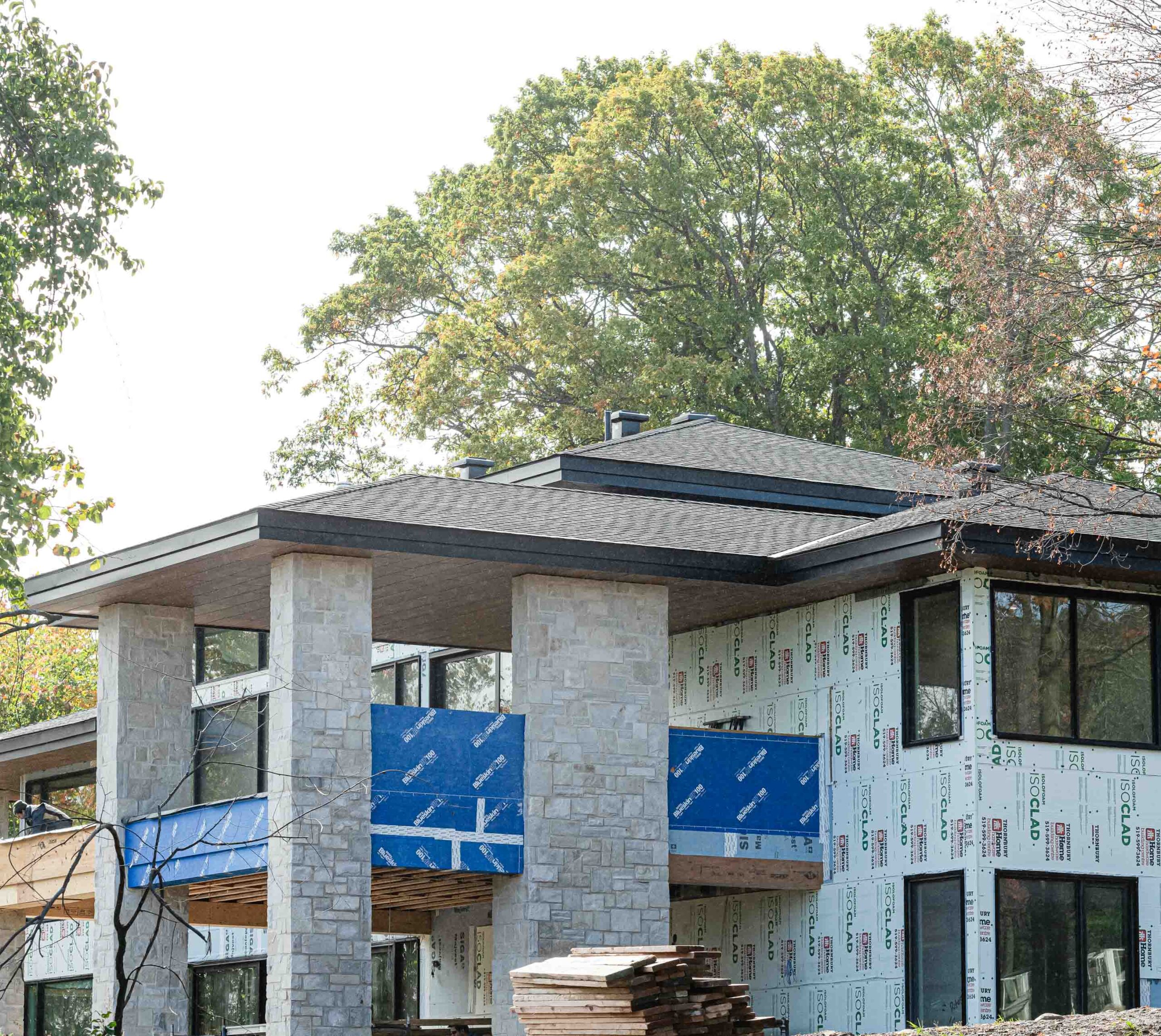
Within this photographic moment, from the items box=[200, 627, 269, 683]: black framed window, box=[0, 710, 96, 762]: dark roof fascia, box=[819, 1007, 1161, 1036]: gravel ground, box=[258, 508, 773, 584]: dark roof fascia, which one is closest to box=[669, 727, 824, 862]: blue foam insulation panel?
box=[258, 508, 773, 584]: dark roof fascia

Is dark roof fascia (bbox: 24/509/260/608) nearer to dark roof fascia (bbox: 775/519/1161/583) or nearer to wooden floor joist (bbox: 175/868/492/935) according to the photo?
wooden floor joist (bbox: 175/868/492/935)

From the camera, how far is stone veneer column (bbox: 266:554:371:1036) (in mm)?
15945

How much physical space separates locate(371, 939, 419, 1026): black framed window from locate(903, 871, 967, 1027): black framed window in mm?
8155

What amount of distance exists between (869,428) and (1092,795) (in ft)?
68.4

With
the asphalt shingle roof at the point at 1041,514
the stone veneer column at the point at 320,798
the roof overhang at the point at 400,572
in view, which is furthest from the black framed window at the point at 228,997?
the asphalt shingle roof at the point at 1041,514

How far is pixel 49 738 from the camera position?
25.2 m

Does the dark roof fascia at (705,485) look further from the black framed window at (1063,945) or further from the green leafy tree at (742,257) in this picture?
the green leafy tree at (742,257)

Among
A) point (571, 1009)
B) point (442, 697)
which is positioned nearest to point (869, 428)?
point (442, 697)

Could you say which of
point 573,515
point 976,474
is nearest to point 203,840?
point 573,515

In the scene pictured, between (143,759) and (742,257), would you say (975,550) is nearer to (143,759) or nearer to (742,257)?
(143,759)

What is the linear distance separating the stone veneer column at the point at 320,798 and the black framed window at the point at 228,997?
8.98m

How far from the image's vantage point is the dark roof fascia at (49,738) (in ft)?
80.4

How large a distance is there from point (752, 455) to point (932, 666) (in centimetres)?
749

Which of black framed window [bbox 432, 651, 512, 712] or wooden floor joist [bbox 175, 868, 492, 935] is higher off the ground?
black framed window [bbox 432, 651, 512, 712]
